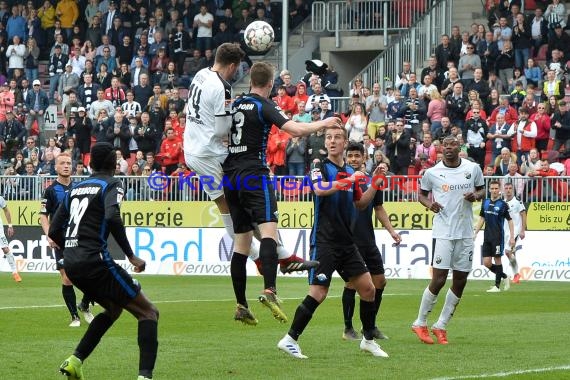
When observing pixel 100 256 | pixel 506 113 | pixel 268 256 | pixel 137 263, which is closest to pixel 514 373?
pixel 268 256

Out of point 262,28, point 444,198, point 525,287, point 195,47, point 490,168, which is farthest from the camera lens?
point 195,47

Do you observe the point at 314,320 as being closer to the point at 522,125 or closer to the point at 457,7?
the point at 522,125

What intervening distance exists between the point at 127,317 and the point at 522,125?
1332cm

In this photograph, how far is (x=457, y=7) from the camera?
34844mm

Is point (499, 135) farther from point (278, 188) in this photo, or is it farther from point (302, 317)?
point (302, 317)

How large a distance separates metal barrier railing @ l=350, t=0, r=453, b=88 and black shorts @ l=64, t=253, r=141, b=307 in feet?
79.9

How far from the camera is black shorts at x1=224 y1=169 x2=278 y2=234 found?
12.0m

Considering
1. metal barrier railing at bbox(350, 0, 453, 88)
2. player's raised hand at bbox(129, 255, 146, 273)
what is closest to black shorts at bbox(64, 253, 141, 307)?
player's raised hand at bbox(129, 255, 146, 273)

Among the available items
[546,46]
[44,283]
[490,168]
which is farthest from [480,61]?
[44,283]

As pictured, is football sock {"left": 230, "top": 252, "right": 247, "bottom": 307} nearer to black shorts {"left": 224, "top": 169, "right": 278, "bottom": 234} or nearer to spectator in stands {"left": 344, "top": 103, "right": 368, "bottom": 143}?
black shorts {"left": 224, "top": 169, "right": 278, "bottom": 234}

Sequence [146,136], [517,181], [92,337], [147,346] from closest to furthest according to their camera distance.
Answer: [147,346] < [92,337] < [517,181] < [146,136]

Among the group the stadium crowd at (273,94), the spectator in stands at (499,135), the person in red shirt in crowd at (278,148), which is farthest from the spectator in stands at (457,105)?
the person in red shirt in crowd at (278,148)

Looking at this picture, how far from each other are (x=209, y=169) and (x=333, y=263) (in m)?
1.62

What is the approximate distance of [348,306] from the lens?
14484mm
